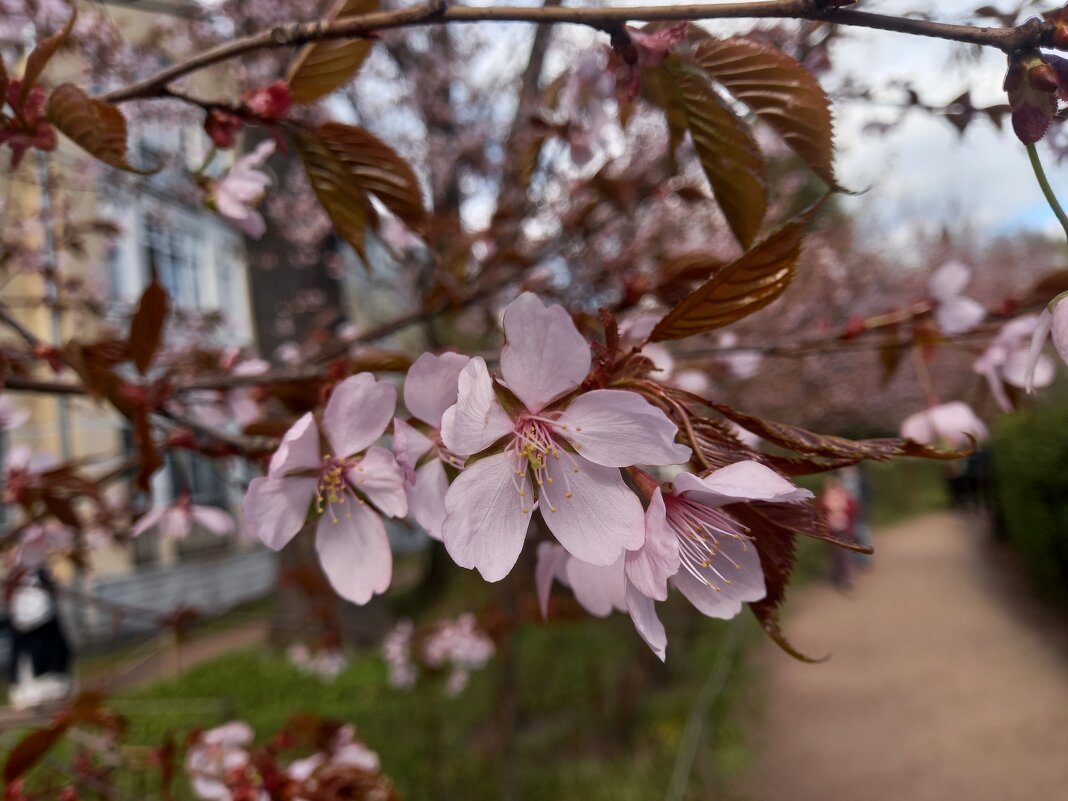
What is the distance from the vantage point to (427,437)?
51cm

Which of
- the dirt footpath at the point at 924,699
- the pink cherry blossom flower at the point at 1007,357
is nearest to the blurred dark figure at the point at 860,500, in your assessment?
the dirt footpath at the point at 924,699

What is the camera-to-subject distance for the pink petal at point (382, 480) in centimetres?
52

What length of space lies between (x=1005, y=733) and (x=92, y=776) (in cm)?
368

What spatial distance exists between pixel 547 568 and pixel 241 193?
22.4 inches

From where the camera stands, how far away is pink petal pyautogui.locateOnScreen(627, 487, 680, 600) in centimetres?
38

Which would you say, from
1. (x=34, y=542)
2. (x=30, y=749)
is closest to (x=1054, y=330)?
(x=30, y=749)

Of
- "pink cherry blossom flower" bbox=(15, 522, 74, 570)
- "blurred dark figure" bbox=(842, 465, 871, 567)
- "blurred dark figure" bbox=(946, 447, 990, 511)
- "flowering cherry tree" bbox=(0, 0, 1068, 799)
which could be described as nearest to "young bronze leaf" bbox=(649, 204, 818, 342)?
"flowering cherry tree" bbox=(0, 0, 1068, 799)

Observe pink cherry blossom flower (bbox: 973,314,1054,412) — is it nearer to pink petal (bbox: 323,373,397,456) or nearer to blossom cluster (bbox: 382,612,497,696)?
pink petal (bbox: 323,373,397,456)

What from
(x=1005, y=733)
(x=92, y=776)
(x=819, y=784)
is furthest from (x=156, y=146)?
(x=1005, y=733)

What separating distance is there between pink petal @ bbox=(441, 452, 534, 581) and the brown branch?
11.6 inches

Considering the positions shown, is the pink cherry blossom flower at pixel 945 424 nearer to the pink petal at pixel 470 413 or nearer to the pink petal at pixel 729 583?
the pink petal at pixel 729 583

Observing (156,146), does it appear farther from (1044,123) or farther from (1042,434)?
(1042,434)

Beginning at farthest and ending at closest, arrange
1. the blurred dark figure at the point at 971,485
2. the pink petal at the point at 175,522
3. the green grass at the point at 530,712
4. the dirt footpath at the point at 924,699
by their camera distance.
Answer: the blurred dark figure at the point at 971,485 < the green grass at the point at 530,712 < the dirt footpath at the point at 924,699 < the pink petal at the point at 175,522

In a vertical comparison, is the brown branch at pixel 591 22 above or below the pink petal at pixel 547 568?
above
